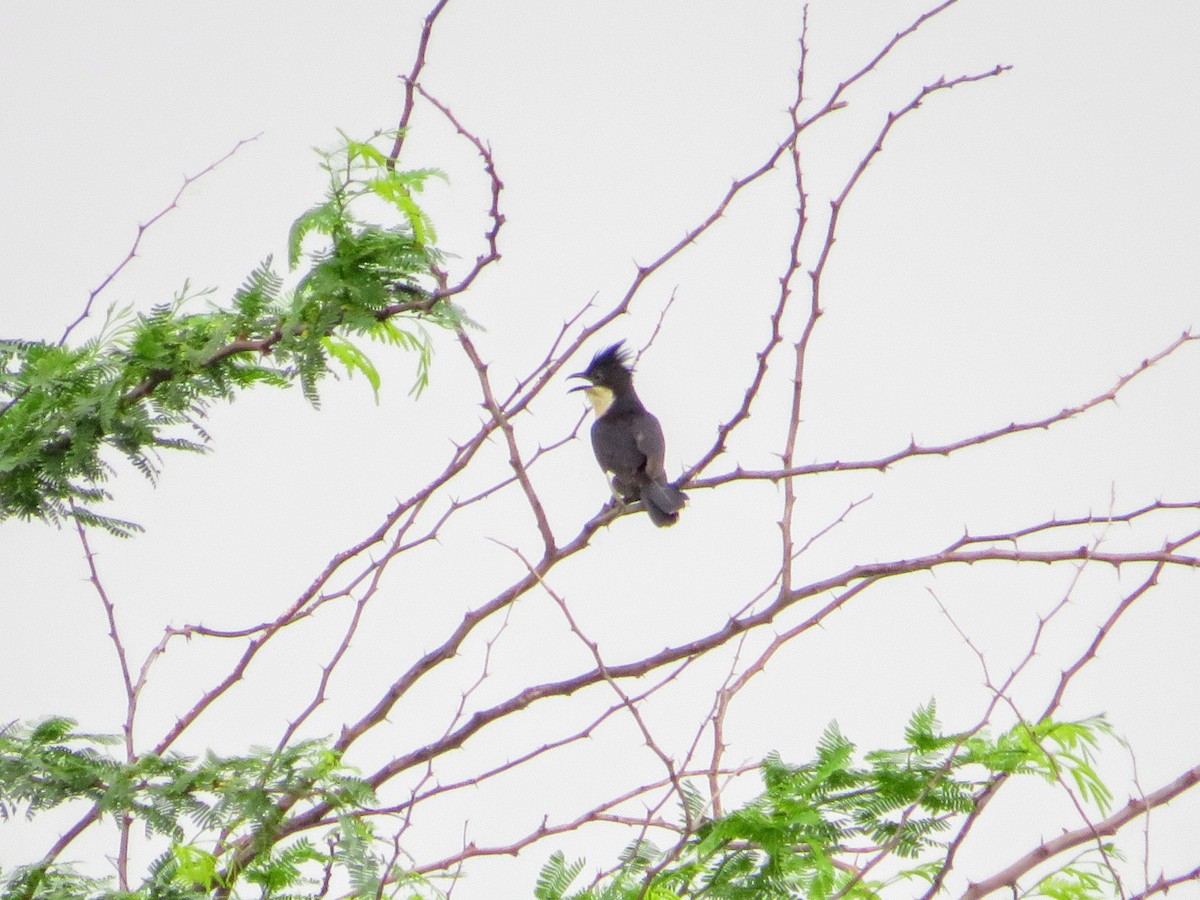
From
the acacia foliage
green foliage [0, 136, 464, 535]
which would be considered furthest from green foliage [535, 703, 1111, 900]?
green foliage [0, 136, 464, 535]

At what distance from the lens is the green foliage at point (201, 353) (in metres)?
3.17

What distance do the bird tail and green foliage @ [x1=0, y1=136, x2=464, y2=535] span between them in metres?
4.89

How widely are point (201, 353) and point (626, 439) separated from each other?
6355mm

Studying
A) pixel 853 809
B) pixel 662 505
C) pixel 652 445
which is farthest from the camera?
pixel 652 445

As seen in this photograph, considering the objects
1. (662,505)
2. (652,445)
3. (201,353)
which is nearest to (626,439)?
(652,445)

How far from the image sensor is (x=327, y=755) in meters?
3.06

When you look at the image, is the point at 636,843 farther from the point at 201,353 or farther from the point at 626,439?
the point at 626,439

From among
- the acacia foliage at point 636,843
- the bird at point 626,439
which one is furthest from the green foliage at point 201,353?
the bird at point 626,439

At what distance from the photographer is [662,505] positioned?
27.0ft

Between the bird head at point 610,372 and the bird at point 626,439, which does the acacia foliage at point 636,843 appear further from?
the bird head at point 610,372

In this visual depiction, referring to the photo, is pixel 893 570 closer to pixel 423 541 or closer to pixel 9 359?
pixel 423 541

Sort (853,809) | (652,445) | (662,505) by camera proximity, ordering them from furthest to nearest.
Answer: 1. (652,445)
2. (662,505)
3. (853,809)

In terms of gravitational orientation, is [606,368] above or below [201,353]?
above

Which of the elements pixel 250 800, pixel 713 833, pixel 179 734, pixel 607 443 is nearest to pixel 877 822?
pixel 713 833
